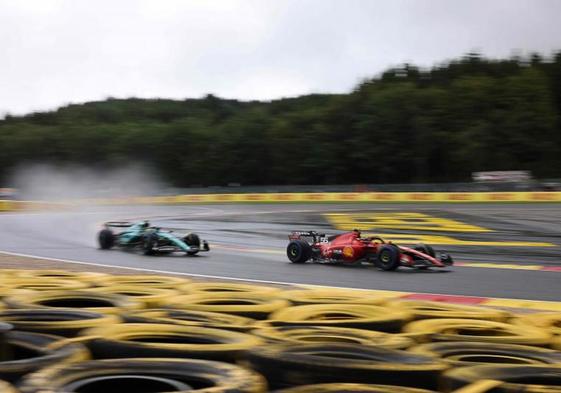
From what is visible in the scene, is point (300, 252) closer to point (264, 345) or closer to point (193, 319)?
point (193, 319)

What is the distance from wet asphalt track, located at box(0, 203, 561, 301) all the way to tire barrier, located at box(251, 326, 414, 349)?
501 cm

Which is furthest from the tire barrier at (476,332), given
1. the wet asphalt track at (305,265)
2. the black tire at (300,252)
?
the black tire at (300,252)

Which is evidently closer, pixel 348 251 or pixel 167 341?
pixel 167 341

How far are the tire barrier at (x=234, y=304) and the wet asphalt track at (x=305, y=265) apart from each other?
12.9 ft

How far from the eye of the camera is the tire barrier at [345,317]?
493 cm

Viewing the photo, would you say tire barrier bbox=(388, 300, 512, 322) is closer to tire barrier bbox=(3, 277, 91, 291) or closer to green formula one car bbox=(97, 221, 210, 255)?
tire barrier bbox=(3, 277, 91, 291)

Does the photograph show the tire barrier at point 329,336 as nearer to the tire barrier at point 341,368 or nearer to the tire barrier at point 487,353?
the tire barrier at point 487,353

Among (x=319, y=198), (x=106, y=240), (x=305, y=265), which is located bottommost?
(x=305, y=265)

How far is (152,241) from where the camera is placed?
14148 millimetres

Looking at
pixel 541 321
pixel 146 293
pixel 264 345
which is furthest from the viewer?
pixel 146 293

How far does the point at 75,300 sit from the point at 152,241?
26.7ft

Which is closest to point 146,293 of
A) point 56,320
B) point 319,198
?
point 56,320

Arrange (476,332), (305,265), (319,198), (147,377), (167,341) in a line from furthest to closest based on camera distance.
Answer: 1. (319,198)
2. (305,265)
3. (476,332)
4. (167,341)
5. (147,377)

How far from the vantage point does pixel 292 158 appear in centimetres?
6028
